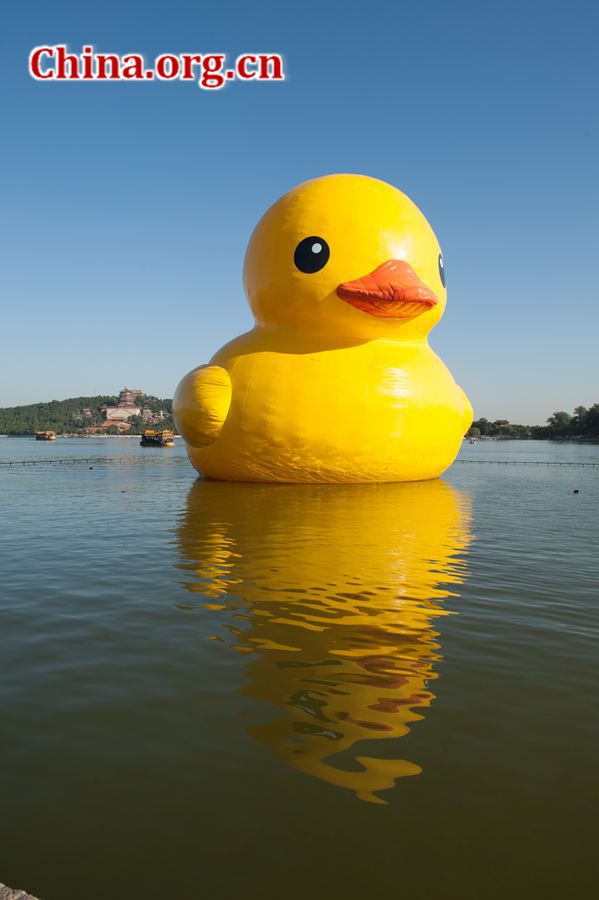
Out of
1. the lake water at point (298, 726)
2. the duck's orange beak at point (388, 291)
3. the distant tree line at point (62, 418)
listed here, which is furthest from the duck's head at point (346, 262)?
the distant tree line at point (62, 418)

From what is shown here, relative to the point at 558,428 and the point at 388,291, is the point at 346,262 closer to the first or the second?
the point at 388,291

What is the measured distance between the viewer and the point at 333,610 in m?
5.54

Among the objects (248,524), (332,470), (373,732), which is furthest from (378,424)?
(373,732)

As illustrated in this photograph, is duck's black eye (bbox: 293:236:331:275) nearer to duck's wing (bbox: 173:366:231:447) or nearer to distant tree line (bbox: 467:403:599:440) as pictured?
duck's wing (bbox: 173:366:231:447)

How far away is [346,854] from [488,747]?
1124 mm

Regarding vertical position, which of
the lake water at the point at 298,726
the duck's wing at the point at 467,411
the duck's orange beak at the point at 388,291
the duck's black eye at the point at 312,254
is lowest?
the lake water at the point at 298,726

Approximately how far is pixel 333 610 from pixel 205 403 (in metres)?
10.2

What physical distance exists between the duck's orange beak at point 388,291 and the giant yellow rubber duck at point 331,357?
3 centimetres

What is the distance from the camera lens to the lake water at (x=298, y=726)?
2336 millimetres

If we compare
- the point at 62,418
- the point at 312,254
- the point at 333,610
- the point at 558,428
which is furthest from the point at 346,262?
the point at 62,418

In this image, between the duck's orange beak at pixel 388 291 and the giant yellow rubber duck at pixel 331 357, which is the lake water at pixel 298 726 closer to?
the giant yellow rubber duck at pixel 331 357

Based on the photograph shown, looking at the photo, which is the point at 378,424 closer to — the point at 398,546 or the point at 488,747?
the point at 398,546

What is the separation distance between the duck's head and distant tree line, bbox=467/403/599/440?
97.1 metres

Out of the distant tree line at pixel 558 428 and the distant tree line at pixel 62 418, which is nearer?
the distant tree line at pixel 558 428
